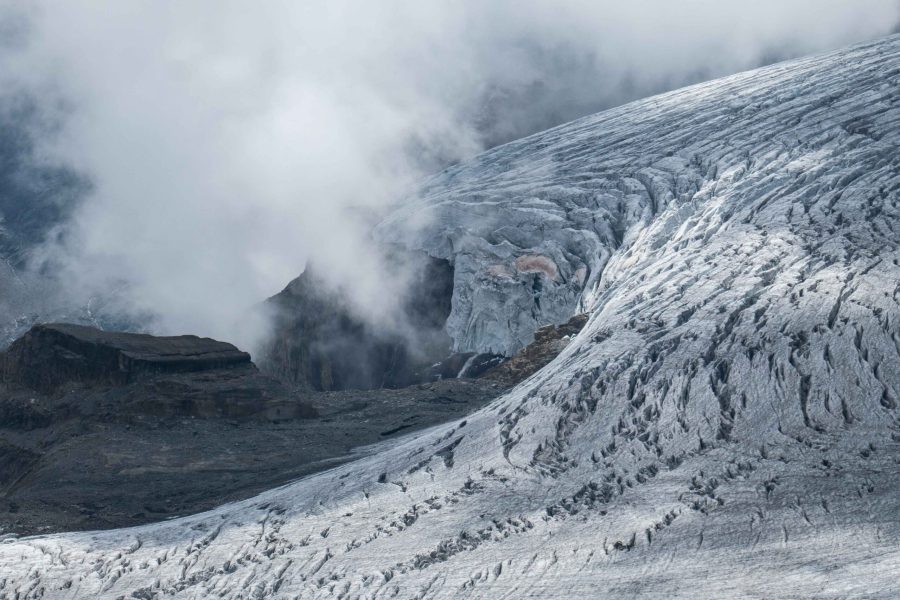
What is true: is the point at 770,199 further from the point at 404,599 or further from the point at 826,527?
the point at 404,599

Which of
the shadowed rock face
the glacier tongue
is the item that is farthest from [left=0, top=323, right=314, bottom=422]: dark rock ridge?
the glacier tongue

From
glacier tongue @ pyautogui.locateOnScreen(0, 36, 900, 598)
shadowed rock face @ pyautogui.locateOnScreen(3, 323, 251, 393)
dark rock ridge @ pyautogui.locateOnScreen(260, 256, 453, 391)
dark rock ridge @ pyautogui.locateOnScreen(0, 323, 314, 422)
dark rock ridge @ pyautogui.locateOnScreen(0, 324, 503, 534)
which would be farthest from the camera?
dark rock ridge @ pyautogui.locateOnScreen(260, 256, 453, 391)

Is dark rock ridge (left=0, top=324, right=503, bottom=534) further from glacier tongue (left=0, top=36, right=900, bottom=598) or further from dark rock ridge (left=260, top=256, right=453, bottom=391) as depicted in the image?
dark rock ridge (left=260, top=256, right=453, bottom=391)

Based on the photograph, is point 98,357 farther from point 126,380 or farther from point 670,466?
point 670,466

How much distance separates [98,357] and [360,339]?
45.3ft

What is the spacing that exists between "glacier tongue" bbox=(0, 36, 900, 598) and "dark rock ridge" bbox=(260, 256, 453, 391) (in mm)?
13279

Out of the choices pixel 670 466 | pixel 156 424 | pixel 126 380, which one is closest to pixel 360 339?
pixel 126 380

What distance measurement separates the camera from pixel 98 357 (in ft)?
132

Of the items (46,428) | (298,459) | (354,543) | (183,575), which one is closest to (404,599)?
(354,543)

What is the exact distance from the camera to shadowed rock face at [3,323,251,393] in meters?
40.0

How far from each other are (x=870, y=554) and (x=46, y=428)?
25.4 meters

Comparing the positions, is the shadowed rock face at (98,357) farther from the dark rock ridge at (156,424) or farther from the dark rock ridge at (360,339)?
the dark rock ridge at (360,339)

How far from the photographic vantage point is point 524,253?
155 ft

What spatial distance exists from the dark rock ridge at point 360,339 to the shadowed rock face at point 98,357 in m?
8.52
